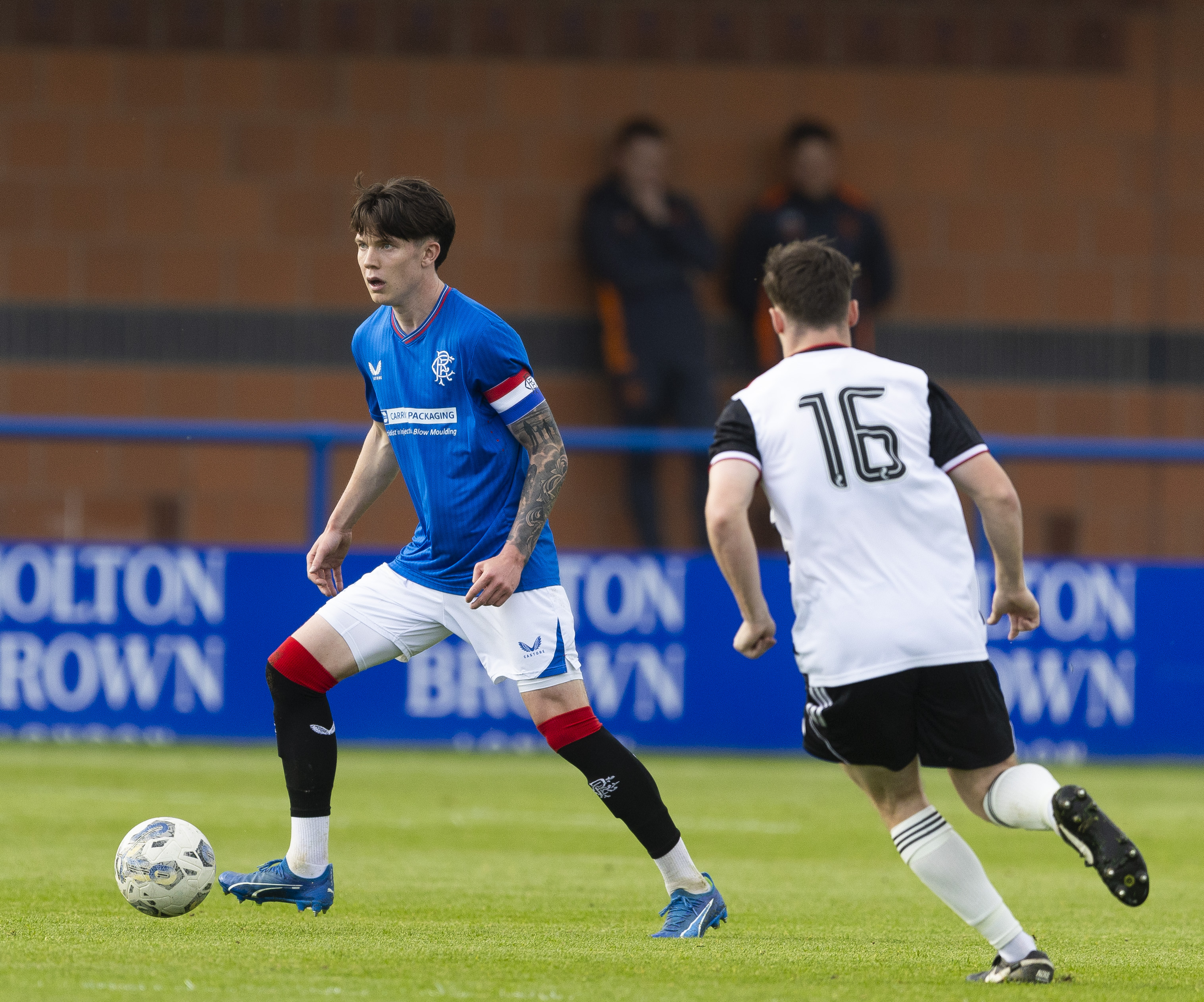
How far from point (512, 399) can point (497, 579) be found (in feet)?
1.63

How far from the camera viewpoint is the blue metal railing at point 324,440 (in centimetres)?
990

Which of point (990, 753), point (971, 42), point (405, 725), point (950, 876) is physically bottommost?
point (405, 725)

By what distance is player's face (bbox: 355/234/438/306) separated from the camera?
498 centimetres

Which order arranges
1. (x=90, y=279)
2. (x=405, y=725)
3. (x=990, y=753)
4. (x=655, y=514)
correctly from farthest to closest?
(x=90, y=279)
(x=655, y=514)
(x=405, y=725)
(x=990, y=753)

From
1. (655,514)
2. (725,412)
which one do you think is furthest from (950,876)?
(655,514)

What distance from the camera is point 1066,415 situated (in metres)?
13.9

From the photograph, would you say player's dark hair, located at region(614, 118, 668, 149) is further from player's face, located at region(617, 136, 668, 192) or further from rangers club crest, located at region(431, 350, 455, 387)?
rangers club crest, located at region(431, 350, 455, 387)

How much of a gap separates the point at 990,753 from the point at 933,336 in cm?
986

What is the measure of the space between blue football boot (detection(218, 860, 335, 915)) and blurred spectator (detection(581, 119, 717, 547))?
7789mm

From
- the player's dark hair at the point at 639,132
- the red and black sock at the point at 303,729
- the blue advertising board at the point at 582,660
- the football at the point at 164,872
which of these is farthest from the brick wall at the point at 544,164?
the football at the point at 164,872

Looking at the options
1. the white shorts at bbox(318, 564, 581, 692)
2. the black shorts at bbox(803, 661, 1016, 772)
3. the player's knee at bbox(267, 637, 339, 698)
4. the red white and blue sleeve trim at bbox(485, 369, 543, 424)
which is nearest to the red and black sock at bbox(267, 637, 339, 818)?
the player's knee at bbox(267, 637, 339, 698)

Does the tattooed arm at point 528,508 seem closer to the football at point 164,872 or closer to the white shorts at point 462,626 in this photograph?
the white shorts at point 462,626

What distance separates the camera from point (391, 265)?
498 centimetres

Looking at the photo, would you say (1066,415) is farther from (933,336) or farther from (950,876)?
(950,876)
